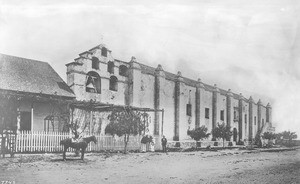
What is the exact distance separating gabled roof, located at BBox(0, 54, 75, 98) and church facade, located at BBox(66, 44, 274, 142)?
0.73m

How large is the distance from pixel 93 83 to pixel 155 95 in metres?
5.11

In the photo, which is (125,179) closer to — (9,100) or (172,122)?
(9,100)

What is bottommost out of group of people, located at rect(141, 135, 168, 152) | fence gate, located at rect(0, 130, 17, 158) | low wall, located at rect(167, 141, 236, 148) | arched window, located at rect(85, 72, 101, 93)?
low wall, located at rect(167, 141, 236, 148)

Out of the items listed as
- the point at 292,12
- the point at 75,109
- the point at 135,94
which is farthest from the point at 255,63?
the point at 135,94

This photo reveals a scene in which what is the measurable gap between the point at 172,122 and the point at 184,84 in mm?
3049

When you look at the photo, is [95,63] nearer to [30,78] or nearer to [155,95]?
[30,78]

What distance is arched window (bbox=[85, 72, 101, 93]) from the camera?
18.3 meters

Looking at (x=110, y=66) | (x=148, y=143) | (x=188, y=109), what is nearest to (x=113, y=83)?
(x=110, y=66)

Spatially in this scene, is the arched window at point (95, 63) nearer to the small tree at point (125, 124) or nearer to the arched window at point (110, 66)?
the arched window at point (110, 66)

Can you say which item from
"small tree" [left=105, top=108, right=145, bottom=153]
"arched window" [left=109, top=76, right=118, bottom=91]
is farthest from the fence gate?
"arched window" [left=109, top=76, right=118, bottom=91]

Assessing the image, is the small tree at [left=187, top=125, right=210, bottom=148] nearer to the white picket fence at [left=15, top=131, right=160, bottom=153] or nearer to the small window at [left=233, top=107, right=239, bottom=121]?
the white picket fence at [left=15, top=131, right=160, bottom=153]

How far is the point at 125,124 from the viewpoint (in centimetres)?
1695

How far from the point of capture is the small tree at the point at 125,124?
1695 cm

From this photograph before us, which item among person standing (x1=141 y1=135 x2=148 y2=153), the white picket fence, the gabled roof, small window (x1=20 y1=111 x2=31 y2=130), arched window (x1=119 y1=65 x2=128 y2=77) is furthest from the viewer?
arched window (x1=119 y1=65 x2=128 y2=77)
